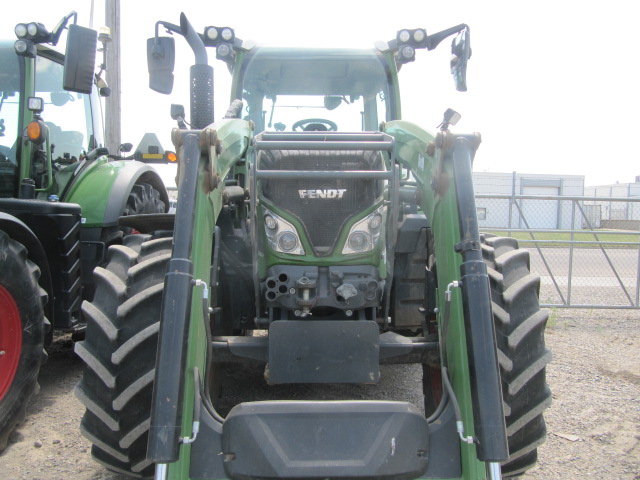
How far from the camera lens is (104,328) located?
8.55 feet

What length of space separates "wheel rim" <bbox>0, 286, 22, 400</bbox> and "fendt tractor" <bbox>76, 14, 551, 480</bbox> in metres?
0.82

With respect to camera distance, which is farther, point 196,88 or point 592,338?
point 592,338

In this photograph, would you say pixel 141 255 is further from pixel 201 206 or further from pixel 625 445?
pixel 625 445

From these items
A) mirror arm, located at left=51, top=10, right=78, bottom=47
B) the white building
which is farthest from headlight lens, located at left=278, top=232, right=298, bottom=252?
mirror arm, located at left=51, top=10, right=78, bottom=47

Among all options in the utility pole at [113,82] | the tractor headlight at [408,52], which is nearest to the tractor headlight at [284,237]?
the tractor headlight at [408,52]

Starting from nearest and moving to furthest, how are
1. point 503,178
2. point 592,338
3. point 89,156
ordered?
point 89,156, point 592,338, point 503,178

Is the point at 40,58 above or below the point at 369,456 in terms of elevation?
above

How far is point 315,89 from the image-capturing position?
167 inches

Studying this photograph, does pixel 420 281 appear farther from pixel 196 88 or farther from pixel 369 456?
pixel 196 88

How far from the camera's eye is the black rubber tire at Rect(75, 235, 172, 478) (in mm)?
2504

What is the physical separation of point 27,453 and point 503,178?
98.1 ft

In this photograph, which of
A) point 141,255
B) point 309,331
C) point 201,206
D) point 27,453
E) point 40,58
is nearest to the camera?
point 201,206

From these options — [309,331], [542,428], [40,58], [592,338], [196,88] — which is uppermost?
[40,58]

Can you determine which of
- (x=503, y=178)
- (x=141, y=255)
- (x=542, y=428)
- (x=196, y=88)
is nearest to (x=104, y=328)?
(x=141, y=255)
